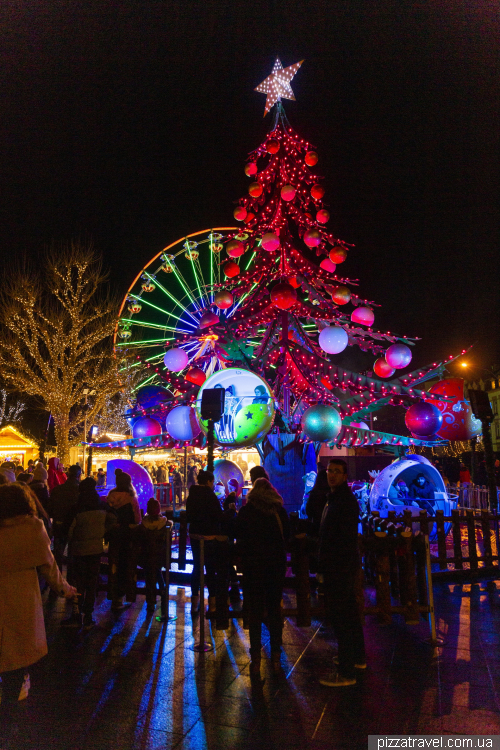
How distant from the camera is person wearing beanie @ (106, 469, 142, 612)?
6.16m

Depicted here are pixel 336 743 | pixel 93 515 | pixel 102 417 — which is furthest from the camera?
pixel 102 417

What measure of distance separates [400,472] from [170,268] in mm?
12063

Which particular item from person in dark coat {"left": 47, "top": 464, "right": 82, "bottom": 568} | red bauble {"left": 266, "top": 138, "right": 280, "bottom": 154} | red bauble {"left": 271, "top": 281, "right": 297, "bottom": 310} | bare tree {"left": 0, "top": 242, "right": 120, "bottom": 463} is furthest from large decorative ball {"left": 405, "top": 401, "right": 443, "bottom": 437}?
bare tree {"left": 0, "top": 242, "right": 120, "bottom": 463}

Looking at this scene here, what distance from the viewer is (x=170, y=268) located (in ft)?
60.2

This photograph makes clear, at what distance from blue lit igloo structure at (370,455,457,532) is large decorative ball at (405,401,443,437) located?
650mm

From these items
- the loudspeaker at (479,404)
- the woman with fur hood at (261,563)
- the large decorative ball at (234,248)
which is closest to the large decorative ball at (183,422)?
the large decorative ball at (234,248)

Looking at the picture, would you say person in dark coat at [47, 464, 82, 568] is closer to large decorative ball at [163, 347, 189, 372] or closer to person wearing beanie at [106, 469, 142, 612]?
person wearing beanie at [106, 469, 142, 612]

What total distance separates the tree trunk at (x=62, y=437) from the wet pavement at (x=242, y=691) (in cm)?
1574

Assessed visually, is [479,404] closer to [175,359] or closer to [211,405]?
[211,405]

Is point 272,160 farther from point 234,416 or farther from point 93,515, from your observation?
point 93,515

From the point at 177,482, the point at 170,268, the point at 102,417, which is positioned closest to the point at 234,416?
the point at 177,482

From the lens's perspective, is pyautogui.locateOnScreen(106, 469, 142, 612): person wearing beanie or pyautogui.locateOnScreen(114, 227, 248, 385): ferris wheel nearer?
pyautogui.locateOnScreen(106, 469, 142, 612): person wearing beanie

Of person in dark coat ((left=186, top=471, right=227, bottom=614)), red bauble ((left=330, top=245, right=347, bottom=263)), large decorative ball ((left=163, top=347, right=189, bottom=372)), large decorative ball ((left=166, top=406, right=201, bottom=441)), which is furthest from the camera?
large decorative ball ((left=163, top=347, right=189, bottom=372))

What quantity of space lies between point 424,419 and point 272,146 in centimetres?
776
